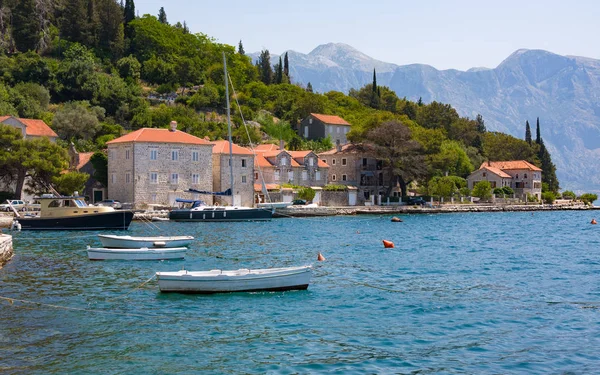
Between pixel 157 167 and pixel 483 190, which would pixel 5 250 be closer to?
pixel 157 167

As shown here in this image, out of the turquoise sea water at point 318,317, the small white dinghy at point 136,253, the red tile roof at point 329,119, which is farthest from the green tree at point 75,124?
the small white dinghy at point 136,253

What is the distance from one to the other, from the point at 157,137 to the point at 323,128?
4454 centimetres

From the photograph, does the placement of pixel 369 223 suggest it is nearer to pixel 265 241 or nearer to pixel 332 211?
pixel 332 211

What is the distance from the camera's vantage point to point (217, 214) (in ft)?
187

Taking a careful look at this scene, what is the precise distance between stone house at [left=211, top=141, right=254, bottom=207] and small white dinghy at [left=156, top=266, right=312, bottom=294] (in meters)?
46.4

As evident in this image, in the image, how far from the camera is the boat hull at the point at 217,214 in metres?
56.2

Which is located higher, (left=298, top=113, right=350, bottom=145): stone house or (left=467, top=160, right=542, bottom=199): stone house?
(left=298, top=113, right=350, bottom=145): stone house

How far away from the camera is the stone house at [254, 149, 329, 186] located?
7569 cm

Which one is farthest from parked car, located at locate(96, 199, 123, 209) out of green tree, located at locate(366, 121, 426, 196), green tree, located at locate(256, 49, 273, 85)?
green tree, located at locate(256, 49, 273, 85)

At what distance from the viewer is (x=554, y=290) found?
75.8ft

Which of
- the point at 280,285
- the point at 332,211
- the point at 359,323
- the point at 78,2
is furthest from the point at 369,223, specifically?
the point at 78,2

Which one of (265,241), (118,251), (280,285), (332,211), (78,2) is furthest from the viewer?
(78,2)

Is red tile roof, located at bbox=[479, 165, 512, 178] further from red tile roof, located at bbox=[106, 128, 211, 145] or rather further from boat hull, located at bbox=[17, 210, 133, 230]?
boat hull, located at bbox=[17, 210, 133, 230]

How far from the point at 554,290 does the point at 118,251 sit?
717 inches
